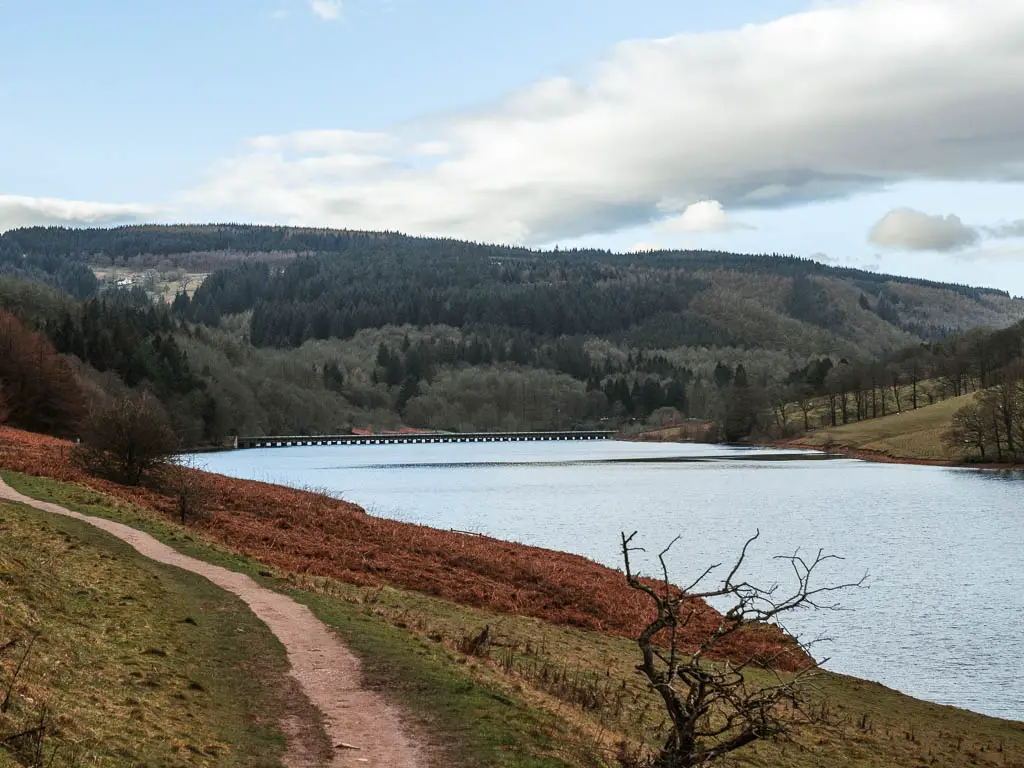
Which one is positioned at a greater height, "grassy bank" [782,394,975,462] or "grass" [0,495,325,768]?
"grass" [0,495,325,768]

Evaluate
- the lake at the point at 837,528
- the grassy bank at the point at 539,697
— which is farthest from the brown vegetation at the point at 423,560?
the lake at the point at 837,528

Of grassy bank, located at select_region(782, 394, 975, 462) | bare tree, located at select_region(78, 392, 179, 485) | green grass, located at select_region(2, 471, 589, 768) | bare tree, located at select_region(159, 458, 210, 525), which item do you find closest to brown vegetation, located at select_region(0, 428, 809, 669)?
bare tree, located at select_region(159, 458, 210, 525)

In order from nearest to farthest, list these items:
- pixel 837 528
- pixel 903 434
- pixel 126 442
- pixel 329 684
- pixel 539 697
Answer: pixel 329 684 < pixel 539 697 < pixel 126 442 < pixel 837 528 < pixel 903 434

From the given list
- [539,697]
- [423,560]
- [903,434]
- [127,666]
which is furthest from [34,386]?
[903,434]

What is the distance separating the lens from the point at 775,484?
94.4 metres

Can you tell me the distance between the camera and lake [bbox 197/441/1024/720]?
29.0 m

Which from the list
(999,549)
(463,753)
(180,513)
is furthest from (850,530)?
(463,753)

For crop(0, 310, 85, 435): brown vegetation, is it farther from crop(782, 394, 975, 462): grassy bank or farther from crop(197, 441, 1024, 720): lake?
crop(782, 394, 975, 462): grassy bank

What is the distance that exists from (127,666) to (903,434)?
151205mm

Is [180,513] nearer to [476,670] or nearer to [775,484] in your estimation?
[476,670]

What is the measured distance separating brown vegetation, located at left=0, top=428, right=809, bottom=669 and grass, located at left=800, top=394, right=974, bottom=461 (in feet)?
344

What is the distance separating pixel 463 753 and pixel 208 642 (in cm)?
668

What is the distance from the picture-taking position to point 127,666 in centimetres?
1537

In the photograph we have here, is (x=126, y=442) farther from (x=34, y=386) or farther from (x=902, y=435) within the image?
(x=902, y=435)
